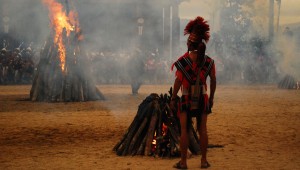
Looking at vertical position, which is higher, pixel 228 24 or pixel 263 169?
pixel 228 24

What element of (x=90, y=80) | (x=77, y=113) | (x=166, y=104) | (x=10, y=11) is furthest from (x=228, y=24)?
(x=166, y=104)

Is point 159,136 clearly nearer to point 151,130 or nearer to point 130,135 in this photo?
point 151,130

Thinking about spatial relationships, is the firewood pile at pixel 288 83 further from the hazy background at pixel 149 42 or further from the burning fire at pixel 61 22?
the burning fire at pixel 61 22

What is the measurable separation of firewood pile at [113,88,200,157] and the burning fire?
8.00m

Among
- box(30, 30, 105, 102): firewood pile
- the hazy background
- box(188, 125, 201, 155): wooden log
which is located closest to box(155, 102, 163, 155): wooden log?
box(188, 125, 201, 155): wooden log

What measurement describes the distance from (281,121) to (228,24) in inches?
798

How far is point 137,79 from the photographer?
17719 mm

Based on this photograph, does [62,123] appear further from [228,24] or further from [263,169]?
[228,24]

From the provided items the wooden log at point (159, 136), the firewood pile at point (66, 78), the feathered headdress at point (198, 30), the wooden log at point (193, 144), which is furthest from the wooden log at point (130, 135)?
the firewood pile at point (66, 78)

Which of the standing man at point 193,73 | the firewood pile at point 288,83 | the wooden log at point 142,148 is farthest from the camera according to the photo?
the firewood pile at point 288,83

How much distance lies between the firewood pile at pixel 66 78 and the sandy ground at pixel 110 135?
58cm

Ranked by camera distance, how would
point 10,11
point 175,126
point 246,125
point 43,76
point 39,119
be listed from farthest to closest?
point 10,11
point 43,76
point 39,119
point 246,125
point 175,126

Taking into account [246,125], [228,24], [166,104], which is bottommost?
[246,125]

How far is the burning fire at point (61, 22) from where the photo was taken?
1505 centimetres
